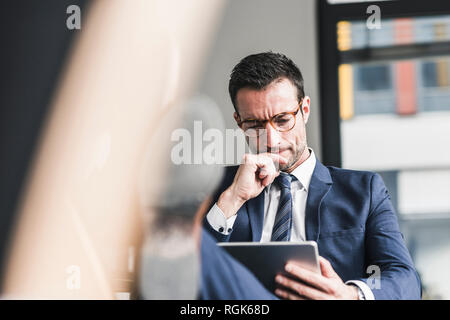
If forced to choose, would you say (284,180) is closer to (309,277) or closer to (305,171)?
(305,171)

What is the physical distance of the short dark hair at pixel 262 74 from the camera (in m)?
1.26

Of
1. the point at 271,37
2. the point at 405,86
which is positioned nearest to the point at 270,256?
the point at 271,37

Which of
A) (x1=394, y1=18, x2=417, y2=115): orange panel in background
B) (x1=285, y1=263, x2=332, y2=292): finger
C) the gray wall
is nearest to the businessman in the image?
(x1=285, y1=263, x2=332, y2=292): finger

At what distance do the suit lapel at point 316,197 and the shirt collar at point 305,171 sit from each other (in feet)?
0.03

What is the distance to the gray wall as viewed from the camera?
1637mm

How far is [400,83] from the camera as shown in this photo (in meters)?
2.19

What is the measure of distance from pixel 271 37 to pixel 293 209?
723mm

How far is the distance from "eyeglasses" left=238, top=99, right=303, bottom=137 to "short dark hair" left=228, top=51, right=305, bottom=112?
6 centimetres

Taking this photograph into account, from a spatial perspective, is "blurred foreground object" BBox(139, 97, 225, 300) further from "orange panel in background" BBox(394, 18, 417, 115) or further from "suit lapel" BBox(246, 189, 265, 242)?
"orange panel in background" BBox(394, 18, 417, 115)

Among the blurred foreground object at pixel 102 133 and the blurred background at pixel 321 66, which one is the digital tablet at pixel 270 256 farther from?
the blurred background at pixel 321 66

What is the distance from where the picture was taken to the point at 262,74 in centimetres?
126

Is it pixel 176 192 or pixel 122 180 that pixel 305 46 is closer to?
pixel 122 180

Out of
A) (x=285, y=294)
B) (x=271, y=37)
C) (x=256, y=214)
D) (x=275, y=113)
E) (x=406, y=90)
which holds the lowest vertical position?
(x=285, y=294)
